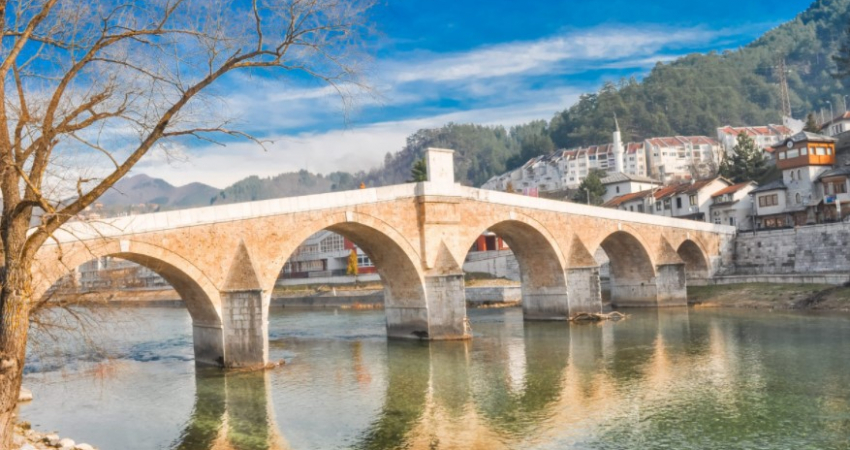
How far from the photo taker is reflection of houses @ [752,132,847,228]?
121 feet

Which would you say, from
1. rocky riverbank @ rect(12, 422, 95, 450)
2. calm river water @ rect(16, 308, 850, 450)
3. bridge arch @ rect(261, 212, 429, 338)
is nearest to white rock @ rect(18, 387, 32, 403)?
calm river water @ rect(16, 308, 850, 450)

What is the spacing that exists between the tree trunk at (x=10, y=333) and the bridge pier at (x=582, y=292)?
22.4 m

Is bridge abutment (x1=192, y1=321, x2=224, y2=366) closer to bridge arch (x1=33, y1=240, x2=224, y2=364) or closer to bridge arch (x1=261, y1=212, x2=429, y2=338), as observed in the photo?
bridge arch (x1=33, y1=240, x2=224, y2=364)

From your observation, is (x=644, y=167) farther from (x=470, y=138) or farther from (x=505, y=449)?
(x=505, y=449)

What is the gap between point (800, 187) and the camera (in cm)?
3838

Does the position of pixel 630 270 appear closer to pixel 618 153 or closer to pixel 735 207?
pixel 735 207

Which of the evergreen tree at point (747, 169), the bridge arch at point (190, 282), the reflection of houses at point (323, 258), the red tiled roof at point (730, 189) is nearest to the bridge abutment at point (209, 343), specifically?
the bridge arch at point (190, 282)

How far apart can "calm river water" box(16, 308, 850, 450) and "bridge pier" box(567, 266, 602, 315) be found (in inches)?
141

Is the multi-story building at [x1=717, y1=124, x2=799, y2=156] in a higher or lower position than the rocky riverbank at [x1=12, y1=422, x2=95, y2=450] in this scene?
higher

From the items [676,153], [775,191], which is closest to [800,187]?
[775,191]

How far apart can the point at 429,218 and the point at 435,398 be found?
8.50 m

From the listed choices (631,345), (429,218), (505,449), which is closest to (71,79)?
(505,449)

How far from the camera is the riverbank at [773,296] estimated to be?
2580cm

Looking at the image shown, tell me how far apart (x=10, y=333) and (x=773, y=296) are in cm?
2912
